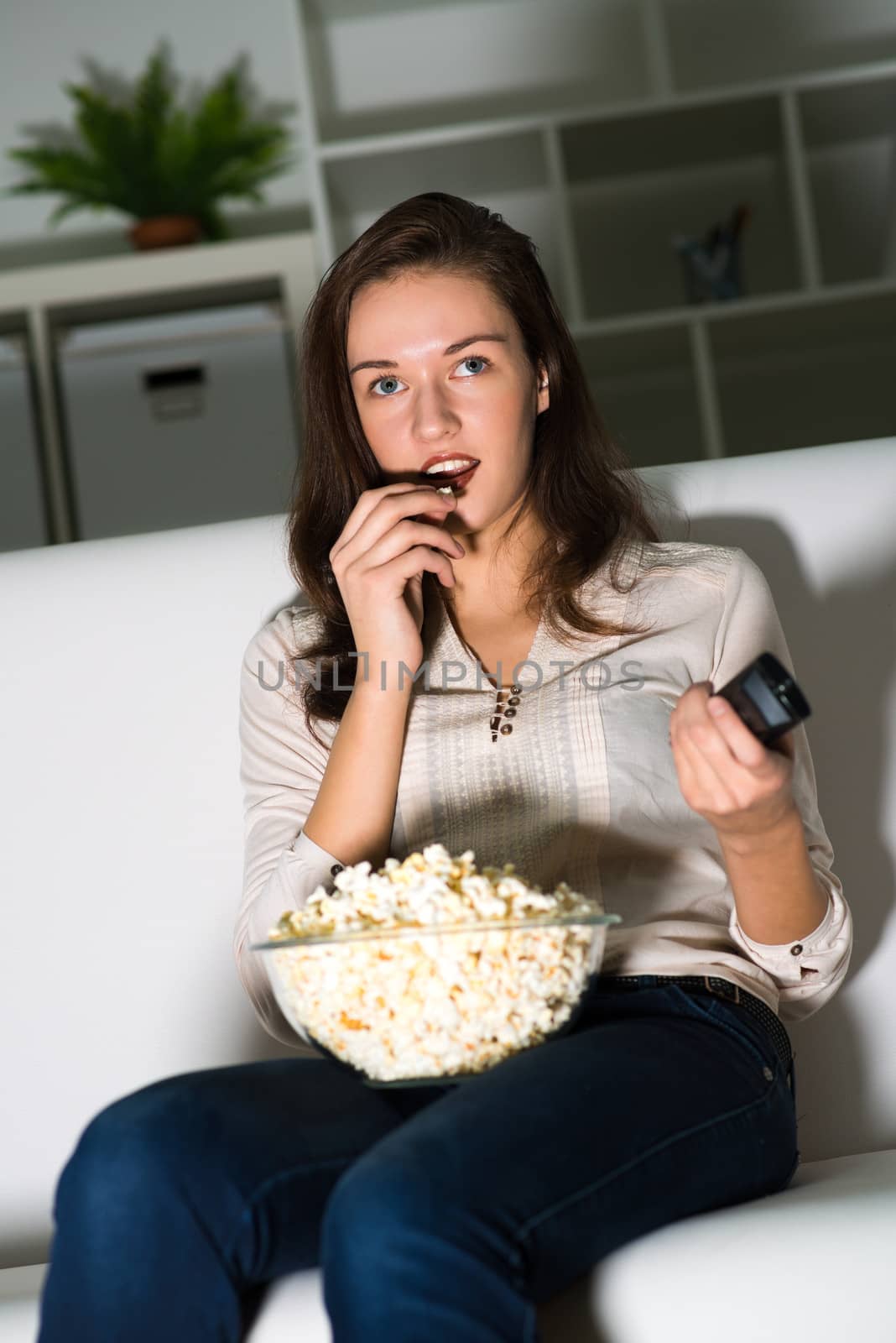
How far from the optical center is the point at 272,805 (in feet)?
4.12

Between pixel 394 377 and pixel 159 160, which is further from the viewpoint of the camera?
pixel 159 160

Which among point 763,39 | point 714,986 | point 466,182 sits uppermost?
point 763,39

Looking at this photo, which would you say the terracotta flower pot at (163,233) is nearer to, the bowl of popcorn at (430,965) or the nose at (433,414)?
the nose at (433,414)

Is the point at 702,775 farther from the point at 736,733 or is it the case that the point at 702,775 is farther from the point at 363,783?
the point at 363,783

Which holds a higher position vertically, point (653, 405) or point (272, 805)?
point (653, 405)

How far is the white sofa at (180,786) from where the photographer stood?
128 centimetres

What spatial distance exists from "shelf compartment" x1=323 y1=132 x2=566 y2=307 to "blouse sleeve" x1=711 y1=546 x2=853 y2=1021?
1807mm

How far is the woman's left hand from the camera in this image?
2.88 ft

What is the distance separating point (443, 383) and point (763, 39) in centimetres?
230

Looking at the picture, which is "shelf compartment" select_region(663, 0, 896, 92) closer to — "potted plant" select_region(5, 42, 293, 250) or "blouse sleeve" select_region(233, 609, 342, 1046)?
"potted plant" select_region(5, 42, 293, 250)

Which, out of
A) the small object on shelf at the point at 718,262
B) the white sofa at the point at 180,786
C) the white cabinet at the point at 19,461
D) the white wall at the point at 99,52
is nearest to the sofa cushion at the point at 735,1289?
the white sofa at the point at 180,786

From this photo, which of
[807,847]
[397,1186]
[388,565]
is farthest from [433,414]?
[397,1186]

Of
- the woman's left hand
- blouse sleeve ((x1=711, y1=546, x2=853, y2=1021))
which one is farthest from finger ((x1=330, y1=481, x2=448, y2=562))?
the woman's left hand

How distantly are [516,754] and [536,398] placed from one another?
1.32ft
